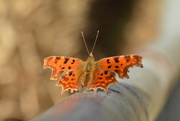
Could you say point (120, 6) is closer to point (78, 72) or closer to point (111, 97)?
point (78, 72)

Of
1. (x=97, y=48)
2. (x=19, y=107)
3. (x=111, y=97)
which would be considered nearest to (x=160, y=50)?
(x=111, y=97)

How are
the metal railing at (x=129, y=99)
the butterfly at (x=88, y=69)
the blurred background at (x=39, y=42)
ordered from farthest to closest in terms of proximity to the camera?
the blurred background at (x=39, y=42), the butterfly at (x=88, y=69), the metal railing at (x=129, y=99)

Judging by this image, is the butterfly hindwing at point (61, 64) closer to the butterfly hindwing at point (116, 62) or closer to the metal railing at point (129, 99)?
the butterfly hindwing at point (116, 62)

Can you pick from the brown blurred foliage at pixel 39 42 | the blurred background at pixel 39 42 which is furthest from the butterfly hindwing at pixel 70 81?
the brown blurred foliage at pixel 39 42

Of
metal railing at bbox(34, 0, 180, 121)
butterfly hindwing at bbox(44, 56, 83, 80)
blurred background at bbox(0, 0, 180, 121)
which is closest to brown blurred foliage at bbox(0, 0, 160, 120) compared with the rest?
blurred background at bbox(0, 0, 180, 121)

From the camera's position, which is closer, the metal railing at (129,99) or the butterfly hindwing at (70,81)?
the metal railing at (129,99)

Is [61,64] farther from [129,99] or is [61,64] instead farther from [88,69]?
[129,99]

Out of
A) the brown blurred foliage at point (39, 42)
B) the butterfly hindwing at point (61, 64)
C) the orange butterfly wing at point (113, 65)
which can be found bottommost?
the orange butterfly wing at point (113, 65)

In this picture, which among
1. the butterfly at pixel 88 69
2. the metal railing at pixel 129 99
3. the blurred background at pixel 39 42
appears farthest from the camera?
the blurred background at pixel 39 42
